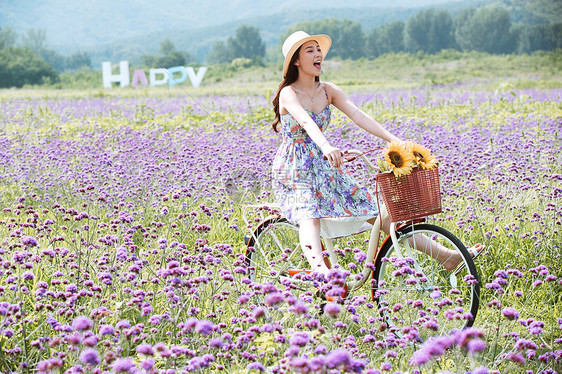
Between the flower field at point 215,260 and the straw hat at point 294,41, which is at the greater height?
the straw hat at point 294,41

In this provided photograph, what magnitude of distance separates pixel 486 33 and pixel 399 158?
321 feet

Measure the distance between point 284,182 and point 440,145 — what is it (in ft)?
12.3

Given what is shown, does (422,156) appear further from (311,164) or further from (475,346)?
(475,346)

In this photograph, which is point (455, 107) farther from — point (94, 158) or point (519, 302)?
point (519, 302)

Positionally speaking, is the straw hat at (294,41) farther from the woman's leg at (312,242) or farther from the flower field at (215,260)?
the flower field at (215,260)

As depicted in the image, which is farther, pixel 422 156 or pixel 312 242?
pixel 312 242

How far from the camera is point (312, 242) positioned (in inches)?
137

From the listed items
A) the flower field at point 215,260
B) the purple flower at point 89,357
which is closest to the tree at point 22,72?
the flower field at point 215,260

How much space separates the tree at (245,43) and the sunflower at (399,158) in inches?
3898

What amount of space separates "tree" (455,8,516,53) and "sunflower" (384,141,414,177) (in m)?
90.5

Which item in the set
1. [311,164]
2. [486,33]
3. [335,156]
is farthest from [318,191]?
[486,33]

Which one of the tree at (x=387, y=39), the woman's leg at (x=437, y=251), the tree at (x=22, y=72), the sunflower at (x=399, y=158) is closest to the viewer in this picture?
the sunflower at (x=399, y=158)

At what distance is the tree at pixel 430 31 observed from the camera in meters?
96.3

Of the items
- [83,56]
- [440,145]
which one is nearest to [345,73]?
[440,145]
